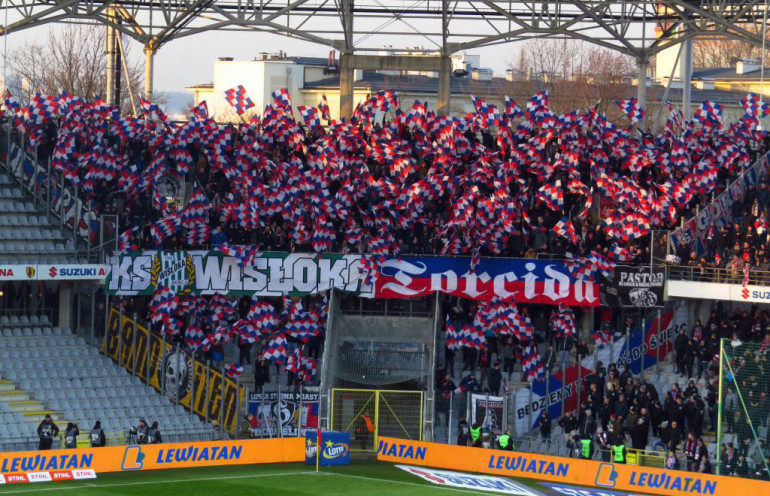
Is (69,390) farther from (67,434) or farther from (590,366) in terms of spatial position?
(590,366)

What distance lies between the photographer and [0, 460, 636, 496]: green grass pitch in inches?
1256

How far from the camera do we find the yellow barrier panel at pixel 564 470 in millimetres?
31953

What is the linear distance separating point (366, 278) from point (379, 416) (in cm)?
534

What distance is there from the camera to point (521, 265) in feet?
136

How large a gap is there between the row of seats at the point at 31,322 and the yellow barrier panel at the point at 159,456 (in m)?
Result: 7.16

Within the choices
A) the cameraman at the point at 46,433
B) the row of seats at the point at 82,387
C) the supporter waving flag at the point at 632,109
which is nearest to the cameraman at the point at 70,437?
the cameraman at the point at 46,433

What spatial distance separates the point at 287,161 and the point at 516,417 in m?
9.80

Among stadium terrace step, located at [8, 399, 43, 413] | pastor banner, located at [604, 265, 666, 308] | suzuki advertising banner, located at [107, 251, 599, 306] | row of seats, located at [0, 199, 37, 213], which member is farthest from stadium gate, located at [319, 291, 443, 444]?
row of seats, located at [0, 199, 37, 213]

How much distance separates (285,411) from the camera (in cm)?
3841

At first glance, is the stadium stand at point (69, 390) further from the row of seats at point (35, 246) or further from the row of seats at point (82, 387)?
the row of seats at point (35, 246)

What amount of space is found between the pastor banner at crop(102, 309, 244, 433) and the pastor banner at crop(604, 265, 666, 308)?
34.0ft

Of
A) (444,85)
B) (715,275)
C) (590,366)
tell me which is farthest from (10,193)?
(715,275)

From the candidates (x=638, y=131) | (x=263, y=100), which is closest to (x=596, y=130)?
(x=638, y=131)

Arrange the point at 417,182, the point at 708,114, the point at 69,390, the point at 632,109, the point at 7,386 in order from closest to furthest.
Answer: the point at 7,386, the point at 69,390, the point at 417,182, the point at 632,109, the point at 708,114
